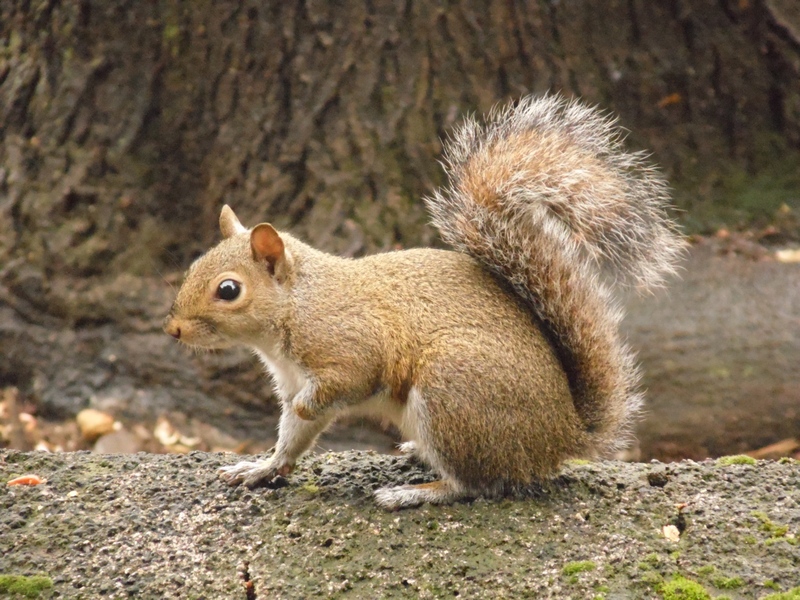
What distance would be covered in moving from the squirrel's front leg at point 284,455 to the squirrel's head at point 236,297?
198mm

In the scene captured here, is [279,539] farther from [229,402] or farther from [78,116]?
[78,116]

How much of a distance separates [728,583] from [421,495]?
2.01 feet

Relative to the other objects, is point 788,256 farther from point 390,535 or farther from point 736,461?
point 390,535

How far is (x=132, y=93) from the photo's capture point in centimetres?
348

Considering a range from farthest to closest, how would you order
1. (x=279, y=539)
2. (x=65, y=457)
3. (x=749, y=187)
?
(x=749, y=187) < (x=65, y=457) < (x=279, y=539)

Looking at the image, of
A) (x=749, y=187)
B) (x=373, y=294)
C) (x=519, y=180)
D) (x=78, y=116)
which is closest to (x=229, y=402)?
(x=78, y=116)

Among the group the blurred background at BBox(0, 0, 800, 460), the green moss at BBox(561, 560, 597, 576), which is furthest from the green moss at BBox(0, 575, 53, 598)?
the blurred background at BBox(0, 0, 800, 460)

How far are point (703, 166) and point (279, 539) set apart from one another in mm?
2464

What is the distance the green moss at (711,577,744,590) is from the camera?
1617mm

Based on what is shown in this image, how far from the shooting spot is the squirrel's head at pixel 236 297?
203 cm

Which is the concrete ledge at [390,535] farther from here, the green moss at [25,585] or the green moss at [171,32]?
the green moss at [171,32]

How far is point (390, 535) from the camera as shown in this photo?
6.06 feet

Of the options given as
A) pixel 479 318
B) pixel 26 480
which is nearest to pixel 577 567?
pixel 479 318

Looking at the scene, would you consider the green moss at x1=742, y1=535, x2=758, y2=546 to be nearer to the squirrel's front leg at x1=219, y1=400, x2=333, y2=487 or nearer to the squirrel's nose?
the squirrel's front leg at x1=219, y1=400, x2=333, y2=487
